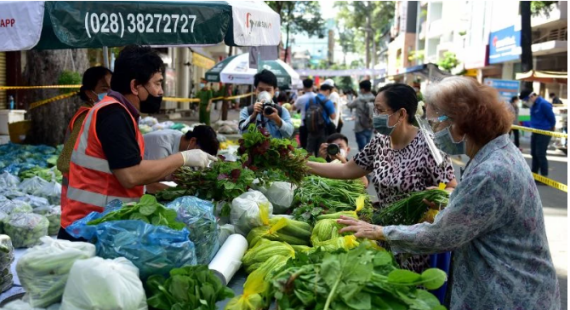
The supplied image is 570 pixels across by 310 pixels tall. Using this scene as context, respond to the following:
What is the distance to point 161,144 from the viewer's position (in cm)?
582

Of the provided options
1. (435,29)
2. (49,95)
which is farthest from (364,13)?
(49,95)

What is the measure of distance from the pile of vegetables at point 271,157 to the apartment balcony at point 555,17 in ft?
86.5

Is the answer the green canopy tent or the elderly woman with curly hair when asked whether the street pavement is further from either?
the green canopy tent

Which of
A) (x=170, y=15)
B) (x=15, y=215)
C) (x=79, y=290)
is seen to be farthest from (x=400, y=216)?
(x=15, y=215)

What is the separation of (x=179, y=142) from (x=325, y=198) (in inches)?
89.5

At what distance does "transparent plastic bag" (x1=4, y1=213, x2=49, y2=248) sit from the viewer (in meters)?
4.59

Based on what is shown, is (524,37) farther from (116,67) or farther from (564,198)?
(116,67)

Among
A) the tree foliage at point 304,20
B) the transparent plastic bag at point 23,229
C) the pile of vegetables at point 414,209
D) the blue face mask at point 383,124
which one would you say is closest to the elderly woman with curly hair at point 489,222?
the pile of vegetables at point 414,209

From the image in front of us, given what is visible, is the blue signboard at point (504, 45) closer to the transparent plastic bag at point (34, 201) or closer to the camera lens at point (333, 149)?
the camera lens at point (333, 149)

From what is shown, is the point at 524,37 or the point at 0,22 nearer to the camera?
the point at 0,22

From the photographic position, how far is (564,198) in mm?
10547

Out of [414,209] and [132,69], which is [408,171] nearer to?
[414,209]

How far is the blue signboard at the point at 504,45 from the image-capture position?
29.5 meters

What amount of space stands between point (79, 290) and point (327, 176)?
2698 mm
